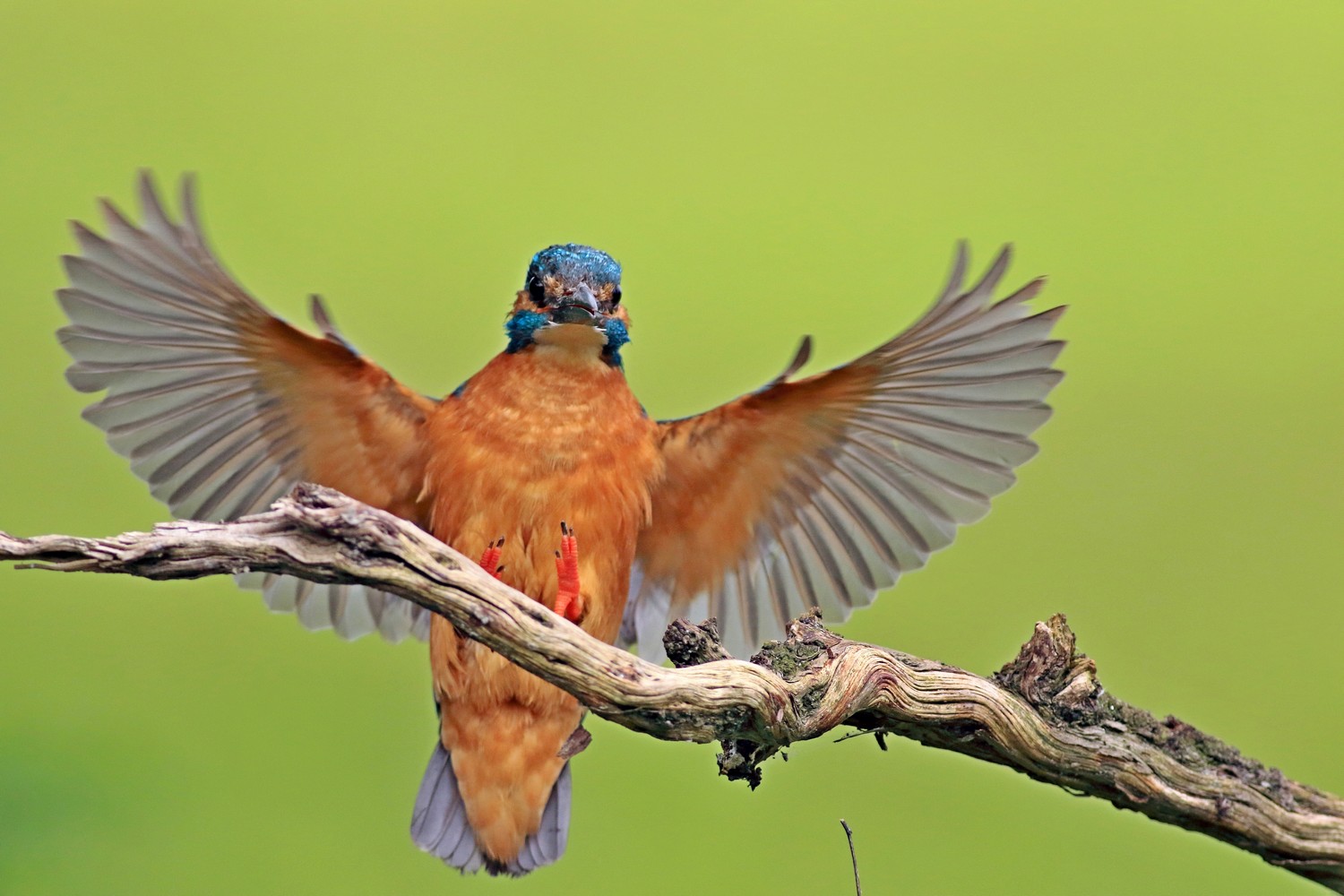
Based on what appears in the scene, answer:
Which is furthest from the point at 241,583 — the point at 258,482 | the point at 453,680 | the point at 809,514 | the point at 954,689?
the point at 954,689

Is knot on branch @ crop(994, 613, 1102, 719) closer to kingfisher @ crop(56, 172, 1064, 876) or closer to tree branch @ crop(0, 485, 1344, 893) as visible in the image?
tree branch @ crop(0, 485, 1344, 893)

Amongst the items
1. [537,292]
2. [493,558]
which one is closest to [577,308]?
[537,292]

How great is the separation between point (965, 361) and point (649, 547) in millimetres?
708

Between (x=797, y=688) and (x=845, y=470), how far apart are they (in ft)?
2.39

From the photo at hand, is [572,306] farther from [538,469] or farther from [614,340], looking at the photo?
[538,469]

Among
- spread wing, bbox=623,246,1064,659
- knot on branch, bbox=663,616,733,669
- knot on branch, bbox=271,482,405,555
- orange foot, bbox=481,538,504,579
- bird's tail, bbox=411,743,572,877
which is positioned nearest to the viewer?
knot on branch, bbox=271,482,405,555

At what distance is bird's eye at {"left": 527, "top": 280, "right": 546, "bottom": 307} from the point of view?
219 cm

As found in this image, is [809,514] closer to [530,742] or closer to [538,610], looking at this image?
[530,742]

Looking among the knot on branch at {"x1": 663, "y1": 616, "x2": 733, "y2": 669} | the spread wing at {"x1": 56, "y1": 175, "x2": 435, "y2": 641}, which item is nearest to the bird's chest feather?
the spread wing at {"x1": 56, "y1": 175, "x2": 435, "y2": 641}

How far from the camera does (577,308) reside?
212 cm

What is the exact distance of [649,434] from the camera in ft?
7.36

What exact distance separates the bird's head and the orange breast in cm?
3

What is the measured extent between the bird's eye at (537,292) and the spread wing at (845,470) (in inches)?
12.3

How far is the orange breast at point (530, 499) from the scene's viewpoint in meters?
2.15
